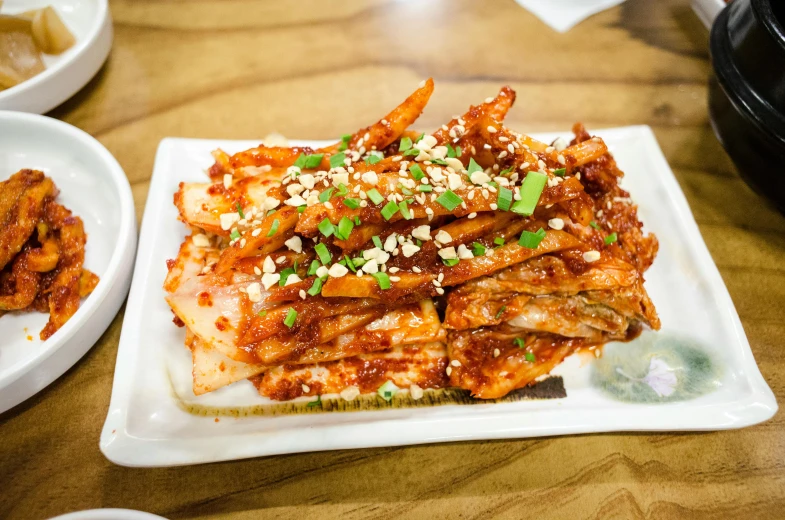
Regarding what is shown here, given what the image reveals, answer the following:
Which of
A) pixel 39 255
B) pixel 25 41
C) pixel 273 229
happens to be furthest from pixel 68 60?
pixel 273 229

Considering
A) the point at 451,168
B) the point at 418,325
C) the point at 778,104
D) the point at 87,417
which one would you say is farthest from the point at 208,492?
the point at 778,104

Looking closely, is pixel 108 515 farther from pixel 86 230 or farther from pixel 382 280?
pixel 86 230

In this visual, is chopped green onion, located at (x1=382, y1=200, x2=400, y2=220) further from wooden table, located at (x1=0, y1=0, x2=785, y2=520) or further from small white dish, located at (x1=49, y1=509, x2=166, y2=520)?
small white dish, located at (x1=49, y1=509, x2=166, y2=520)

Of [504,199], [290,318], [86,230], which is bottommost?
[86,230]

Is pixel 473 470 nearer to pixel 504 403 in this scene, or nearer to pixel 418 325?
pixel 504 403

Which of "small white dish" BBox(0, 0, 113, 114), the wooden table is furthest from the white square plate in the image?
"small white dish" BBox(0, 0, 113, 114)
